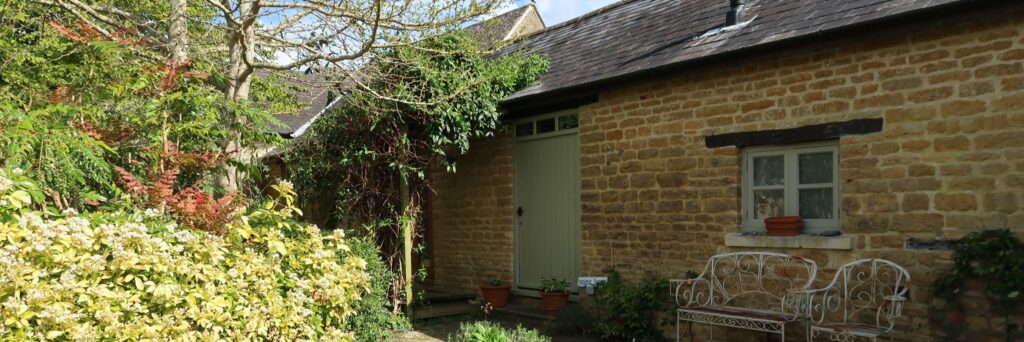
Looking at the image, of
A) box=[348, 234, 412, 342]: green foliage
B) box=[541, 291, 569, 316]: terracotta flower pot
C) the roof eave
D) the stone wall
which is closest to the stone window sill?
the roof eave

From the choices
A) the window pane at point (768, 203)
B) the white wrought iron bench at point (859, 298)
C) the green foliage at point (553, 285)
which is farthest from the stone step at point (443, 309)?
the white wrought iron bench at point (859, 298)

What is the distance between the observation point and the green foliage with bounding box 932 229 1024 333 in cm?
509

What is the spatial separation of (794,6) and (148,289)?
240 inches

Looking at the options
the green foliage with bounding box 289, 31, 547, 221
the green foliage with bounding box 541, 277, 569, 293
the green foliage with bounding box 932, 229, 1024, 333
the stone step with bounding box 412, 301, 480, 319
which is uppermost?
the green foliage with bounding box 289, 31, 547, 221

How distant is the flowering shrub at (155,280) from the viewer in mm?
3889

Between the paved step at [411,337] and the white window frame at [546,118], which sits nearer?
the paved step at [411,337]

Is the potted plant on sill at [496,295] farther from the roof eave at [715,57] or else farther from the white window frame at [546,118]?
the roof eave at [715,57]

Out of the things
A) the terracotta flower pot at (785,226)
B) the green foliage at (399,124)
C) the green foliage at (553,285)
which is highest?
the green foliage at (399,124)

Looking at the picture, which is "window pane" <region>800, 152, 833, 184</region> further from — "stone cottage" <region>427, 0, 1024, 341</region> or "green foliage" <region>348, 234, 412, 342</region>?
"green foliage" <region>348, 234, 412, 342</region>

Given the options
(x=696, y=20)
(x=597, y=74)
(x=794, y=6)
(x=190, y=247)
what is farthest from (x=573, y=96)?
(x=190, y=247)

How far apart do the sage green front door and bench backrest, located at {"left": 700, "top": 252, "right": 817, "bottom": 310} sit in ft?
7.46

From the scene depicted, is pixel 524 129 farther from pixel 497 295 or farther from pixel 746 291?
pixel 746 291

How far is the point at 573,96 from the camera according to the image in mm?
8695

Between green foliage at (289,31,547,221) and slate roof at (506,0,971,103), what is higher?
slate roof at (506,0,971,103)
